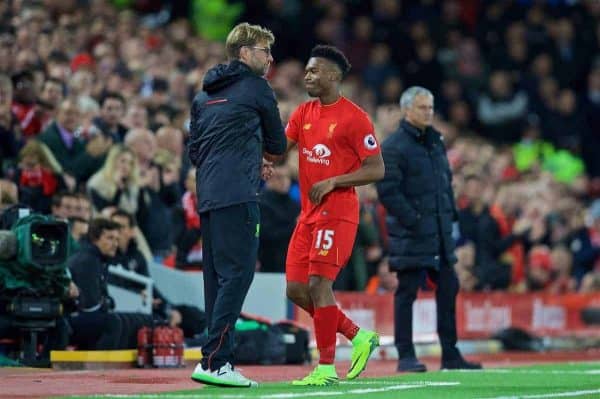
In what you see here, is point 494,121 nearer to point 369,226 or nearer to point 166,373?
point 369,226

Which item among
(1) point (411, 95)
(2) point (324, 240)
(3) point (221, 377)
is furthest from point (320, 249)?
(1) point (411, 95)

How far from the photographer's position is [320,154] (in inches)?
443

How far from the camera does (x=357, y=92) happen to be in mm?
25812

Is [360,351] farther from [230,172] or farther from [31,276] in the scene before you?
[31,276]

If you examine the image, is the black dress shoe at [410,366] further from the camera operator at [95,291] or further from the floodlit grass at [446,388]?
the camera operator at [95,291]

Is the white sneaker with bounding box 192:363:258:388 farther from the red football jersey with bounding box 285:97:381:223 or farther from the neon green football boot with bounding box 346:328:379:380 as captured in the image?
the red football jersey with bounding box 285:97:381:223

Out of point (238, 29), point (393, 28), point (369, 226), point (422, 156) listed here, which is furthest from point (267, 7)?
point (238, 29)

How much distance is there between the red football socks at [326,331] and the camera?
11039 millimetres

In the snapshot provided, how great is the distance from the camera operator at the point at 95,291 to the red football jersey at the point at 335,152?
3.49 m

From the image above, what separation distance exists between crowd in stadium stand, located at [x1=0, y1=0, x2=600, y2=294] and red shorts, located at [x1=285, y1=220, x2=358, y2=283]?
376cm

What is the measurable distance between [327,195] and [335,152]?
1.11 feet

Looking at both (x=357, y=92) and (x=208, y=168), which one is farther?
(x=357, y=92)

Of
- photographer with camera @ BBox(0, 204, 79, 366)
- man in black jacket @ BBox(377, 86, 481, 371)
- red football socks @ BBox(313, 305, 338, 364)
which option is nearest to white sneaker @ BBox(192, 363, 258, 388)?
red football socks @ BBox(313, 305, 338, 364)

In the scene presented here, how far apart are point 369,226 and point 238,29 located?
8559mm
